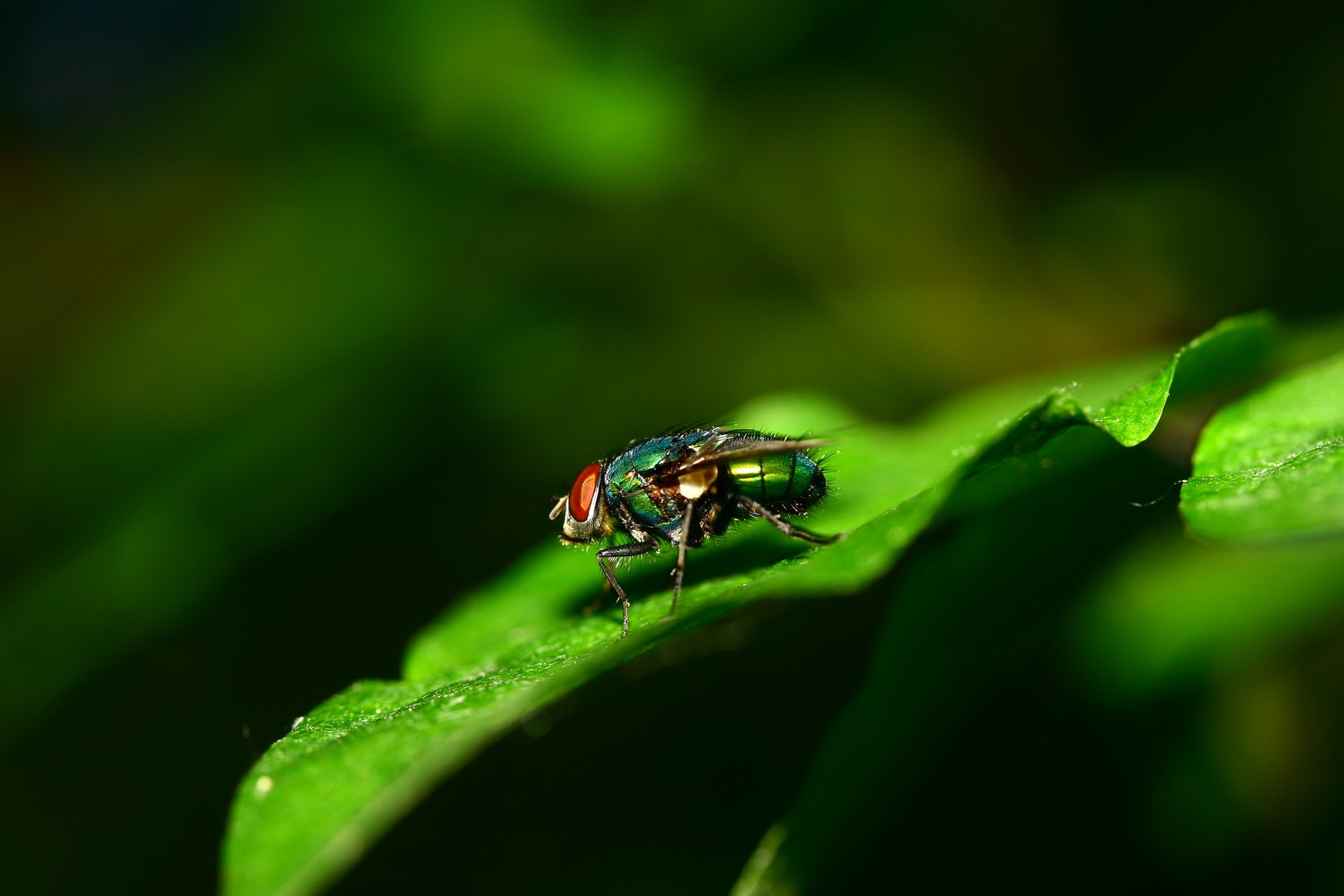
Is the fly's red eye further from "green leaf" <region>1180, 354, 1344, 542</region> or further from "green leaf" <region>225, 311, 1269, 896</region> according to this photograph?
"green leaf" <region>1180, 354, 1344, 542</region>

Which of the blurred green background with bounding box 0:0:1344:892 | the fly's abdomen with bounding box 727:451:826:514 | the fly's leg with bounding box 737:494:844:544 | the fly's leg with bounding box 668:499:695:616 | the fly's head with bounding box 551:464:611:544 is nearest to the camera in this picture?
the fly's leg with bounding box 668:499:695:616

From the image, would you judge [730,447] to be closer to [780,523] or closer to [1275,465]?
[780,523]

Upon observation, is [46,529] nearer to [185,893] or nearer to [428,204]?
[185,893]

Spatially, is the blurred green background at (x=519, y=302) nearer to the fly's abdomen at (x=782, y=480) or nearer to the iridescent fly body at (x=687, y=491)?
the iridescent fly body at (x=687, y=491)

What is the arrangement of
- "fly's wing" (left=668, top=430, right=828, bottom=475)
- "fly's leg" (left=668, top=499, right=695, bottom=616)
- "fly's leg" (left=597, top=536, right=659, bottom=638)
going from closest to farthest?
"fly's leg" (left=668, top=499, right=695, bottom=616), "fly's leg" (left=597, top=536, right=659, bottom=638), "fly's wing" (left=668, top=430, right=828, bottom=475)

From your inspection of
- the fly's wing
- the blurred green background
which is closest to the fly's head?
the fly's wing

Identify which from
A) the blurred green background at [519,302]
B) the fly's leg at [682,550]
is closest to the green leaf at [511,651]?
the fly's leg at [682,550]
